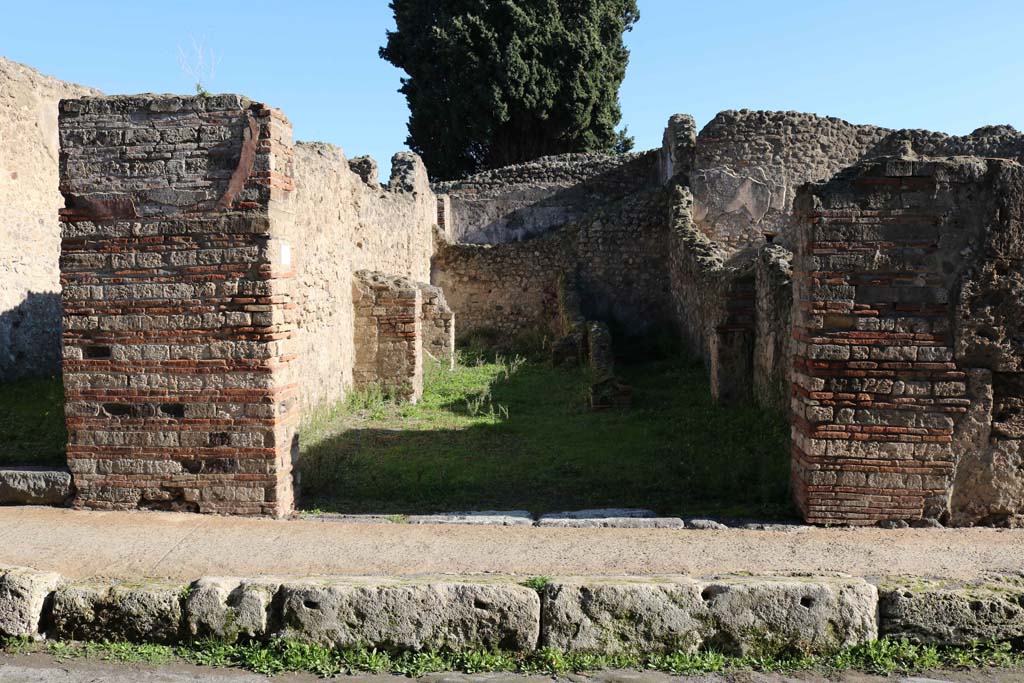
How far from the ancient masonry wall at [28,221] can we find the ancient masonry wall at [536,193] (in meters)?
9.64

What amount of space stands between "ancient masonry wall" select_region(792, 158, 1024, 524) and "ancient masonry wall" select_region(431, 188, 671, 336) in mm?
9388

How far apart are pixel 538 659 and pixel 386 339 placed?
21.4ft

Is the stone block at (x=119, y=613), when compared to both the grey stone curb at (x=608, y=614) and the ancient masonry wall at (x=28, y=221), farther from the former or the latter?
the ancient masonry wall at (x=28, y=221)

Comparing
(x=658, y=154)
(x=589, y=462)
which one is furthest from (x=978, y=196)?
(x=658, y=154)

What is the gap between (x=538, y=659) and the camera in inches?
160

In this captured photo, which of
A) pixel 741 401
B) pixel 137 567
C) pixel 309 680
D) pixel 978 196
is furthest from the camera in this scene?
pixel 741 401

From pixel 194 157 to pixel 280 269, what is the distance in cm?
97

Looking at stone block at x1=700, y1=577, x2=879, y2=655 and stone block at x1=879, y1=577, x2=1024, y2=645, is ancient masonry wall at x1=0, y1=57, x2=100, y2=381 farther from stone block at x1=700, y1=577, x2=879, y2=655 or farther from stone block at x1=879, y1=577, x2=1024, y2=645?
stone block at x1=879, y1=577, x2=1024, y2=645

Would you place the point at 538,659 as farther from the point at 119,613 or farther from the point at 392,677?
the point at 119,613

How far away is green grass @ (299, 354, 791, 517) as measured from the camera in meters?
6.14

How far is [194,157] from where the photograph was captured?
5.47 meters

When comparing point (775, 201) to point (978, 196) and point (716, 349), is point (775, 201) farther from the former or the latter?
point (978, 196)

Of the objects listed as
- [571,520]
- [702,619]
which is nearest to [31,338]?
[571,520]

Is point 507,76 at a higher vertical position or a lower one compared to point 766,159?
higher
